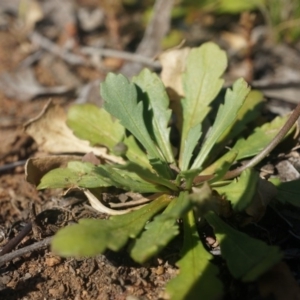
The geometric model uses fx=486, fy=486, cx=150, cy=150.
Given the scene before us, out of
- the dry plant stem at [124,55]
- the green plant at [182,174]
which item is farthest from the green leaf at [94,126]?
the dry plant stem at [124,55]

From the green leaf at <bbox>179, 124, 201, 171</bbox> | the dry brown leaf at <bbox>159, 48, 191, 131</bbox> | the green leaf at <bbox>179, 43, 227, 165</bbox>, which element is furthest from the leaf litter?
the dry brown leaf at <bbox>159, 48, 191, 131</bbox>

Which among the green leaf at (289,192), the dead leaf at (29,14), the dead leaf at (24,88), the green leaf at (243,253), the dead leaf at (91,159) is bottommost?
the dead leaf at (24,88)

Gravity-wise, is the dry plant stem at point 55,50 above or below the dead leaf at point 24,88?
above

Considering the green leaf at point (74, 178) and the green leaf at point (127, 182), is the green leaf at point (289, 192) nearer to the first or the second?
the green leaf at point (127, 182)

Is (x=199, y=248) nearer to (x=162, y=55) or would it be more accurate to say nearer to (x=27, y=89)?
(x=162, y=55)

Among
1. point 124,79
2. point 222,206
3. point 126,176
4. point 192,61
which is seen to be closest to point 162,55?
point 192,61

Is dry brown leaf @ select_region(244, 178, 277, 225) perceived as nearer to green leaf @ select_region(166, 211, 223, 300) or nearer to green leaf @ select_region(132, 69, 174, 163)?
green leaf @ select_region(166, 211, 223, 300)
